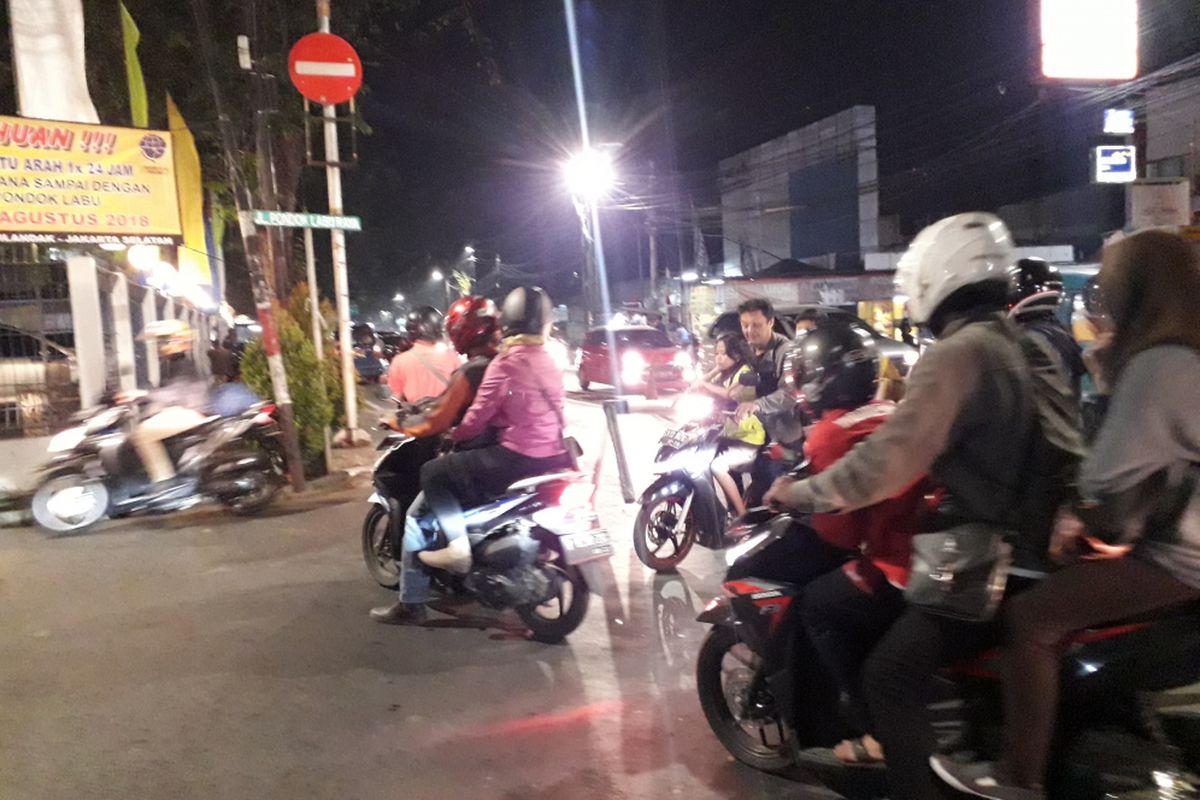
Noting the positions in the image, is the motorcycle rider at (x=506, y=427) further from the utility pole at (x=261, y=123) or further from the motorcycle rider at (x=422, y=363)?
the utility pole at (x=261, y=123)

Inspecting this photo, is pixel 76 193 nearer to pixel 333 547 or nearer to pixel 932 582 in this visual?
pixel 333 547

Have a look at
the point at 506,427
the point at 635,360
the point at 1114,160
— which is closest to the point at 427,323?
the point at 506,427

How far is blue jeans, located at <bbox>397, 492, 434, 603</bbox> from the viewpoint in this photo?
5262mm

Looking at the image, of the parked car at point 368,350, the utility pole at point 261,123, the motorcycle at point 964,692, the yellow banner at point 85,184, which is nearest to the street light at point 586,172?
the parked car at point 368,350

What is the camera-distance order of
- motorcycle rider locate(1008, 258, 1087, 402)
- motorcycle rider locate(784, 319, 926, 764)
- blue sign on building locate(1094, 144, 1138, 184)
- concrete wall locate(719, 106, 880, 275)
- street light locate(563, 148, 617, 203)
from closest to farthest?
1. motorcycle rider locate(784, 319, 926, 764)
2. motorcycle rider locate(1008, 258, 1087, 402)
3. blue sign on building locate(1094, 144, 1138, 184)
4. street light locate(563, 148, 617, 203)
5. concrete wall locate(719, 106, 880, 275)

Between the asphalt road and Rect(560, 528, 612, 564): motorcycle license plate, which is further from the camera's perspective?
Rect(560, 528, 612, 564): motorcycle license plate

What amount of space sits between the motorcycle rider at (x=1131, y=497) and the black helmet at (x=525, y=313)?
9.73 feet

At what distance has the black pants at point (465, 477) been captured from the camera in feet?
16.9

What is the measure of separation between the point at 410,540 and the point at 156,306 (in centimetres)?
1156

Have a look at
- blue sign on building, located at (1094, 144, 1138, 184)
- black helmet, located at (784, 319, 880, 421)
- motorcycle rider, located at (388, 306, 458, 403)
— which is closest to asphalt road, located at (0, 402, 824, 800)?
motorcycle rider, located at (388, 306, 458, 403)

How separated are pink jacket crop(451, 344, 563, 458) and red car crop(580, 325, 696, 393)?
549 inches

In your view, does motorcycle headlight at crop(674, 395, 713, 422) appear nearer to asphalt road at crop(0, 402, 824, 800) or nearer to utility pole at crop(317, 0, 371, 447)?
asphalt road at crop(0, 402, 824, 800)

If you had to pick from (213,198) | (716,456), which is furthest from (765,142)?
(716,456)

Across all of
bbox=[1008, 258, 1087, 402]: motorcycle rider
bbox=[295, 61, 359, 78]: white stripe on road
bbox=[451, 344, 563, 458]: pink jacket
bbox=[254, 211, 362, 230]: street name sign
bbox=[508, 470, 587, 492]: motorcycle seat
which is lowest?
bbox=[508, 470, 587, 492]: motorcycle seat
